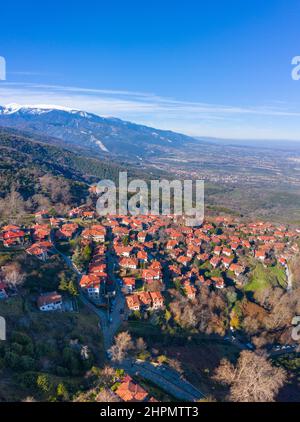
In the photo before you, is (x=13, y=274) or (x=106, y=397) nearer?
(x=106, y=397)

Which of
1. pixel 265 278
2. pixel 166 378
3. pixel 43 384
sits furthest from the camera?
pixel 265 278

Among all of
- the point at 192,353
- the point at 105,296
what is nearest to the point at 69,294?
the point at 105,296

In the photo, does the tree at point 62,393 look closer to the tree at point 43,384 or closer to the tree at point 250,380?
the tree at point 43,384

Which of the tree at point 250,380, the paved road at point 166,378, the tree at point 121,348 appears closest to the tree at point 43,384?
the tree at point 121,348

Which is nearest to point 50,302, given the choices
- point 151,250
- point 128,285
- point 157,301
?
point 128,285

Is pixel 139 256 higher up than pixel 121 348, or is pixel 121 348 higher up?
pixel 139 256

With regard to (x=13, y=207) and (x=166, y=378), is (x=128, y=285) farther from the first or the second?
(x=13, y=207)

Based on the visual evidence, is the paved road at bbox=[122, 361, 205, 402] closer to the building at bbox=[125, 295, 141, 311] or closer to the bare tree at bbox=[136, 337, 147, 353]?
the bare tree at bbox=[136, 337, 147, 353]

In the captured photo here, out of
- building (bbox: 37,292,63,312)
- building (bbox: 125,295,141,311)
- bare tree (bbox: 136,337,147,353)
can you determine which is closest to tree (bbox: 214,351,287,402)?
bare tree (bbox: 136,337,147,353)
